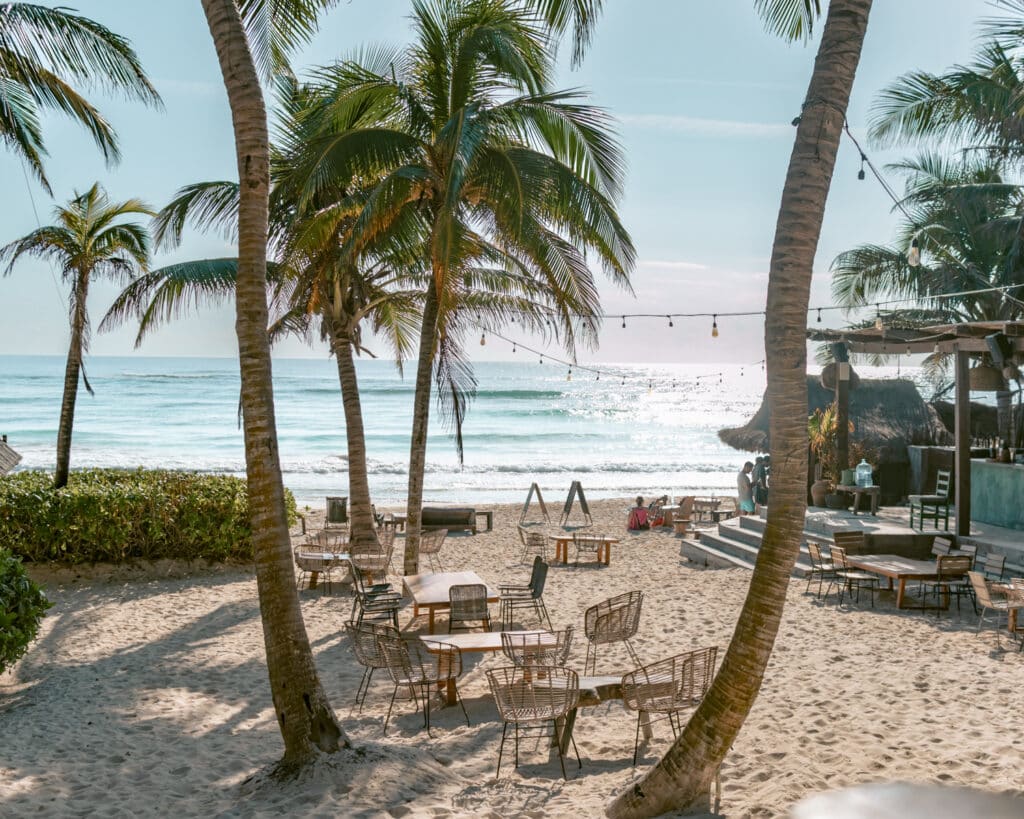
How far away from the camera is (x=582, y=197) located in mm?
10266

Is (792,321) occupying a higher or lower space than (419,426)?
higher

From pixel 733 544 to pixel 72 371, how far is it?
1156 centimetres

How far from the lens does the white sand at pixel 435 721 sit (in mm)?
5238

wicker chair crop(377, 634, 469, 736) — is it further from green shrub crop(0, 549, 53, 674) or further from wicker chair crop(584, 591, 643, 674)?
green shrub crop(0, 549, 53, 674)

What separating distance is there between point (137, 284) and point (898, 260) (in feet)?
57.3

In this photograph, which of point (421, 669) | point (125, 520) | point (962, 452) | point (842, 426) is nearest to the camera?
point (421, 669)

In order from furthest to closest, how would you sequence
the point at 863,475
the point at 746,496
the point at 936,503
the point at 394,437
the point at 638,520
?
the point at 394,437
the point at 638,520
the point at 746,496
the point at 863,475
the point at 936,503

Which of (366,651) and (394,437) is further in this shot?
(394,437)

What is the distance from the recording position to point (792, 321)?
4.44m

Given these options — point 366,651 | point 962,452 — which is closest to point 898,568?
point 962,452

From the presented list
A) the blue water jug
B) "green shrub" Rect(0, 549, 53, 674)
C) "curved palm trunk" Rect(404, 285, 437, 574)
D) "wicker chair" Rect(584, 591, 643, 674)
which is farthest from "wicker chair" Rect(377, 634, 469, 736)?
the blue water jug

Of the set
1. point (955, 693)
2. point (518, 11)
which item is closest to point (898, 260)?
point (518, 11)

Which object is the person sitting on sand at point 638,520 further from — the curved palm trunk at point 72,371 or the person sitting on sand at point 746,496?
the curved palm trunk at point 72,371

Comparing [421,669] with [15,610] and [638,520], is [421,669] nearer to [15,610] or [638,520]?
[15,610]
